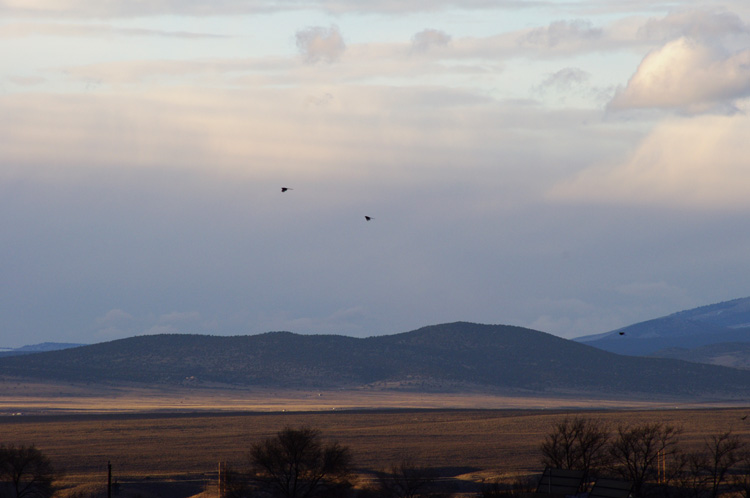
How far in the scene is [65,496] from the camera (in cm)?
6556

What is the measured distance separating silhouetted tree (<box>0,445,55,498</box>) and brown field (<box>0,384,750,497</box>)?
15.6 feet

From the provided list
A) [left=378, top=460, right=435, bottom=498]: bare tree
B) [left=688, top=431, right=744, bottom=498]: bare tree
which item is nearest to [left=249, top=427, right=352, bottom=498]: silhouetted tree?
[left=378, top=460, right=435, bottom=498]: bare tree

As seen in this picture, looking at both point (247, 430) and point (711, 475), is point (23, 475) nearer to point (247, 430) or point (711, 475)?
point (711, 475)

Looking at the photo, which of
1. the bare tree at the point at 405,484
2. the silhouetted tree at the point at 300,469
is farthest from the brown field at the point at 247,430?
the silhouetted tree at the point at 300,469

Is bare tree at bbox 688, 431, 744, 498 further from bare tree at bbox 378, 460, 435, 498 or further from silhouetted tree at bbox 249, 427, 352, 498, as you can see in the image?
silhouetted tree at bbox 249, 427, 352, 498

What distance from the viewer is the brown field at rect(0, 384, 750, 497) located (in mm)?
82438

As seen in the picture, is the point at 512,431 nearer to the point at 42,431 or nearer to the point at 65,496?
the point at 42,431

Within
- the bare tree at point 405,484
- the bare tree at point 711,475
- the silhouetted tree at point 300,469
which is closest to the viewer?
the bare tree at point 711,475

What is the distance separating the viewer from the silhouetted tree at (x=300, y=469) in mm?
62750

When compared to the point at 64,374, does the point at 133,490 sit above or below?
below

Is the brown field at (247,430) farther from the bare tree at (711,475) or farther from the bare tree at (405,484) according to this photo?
the bare tree at (711,475)

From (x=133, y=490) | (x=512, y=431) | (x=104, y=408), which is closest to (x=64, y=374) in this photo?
(x=104, y=408)

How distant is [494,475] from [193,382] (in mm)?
128021

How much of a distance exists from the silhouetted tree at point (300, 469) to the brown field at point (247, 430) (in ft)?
27.7
